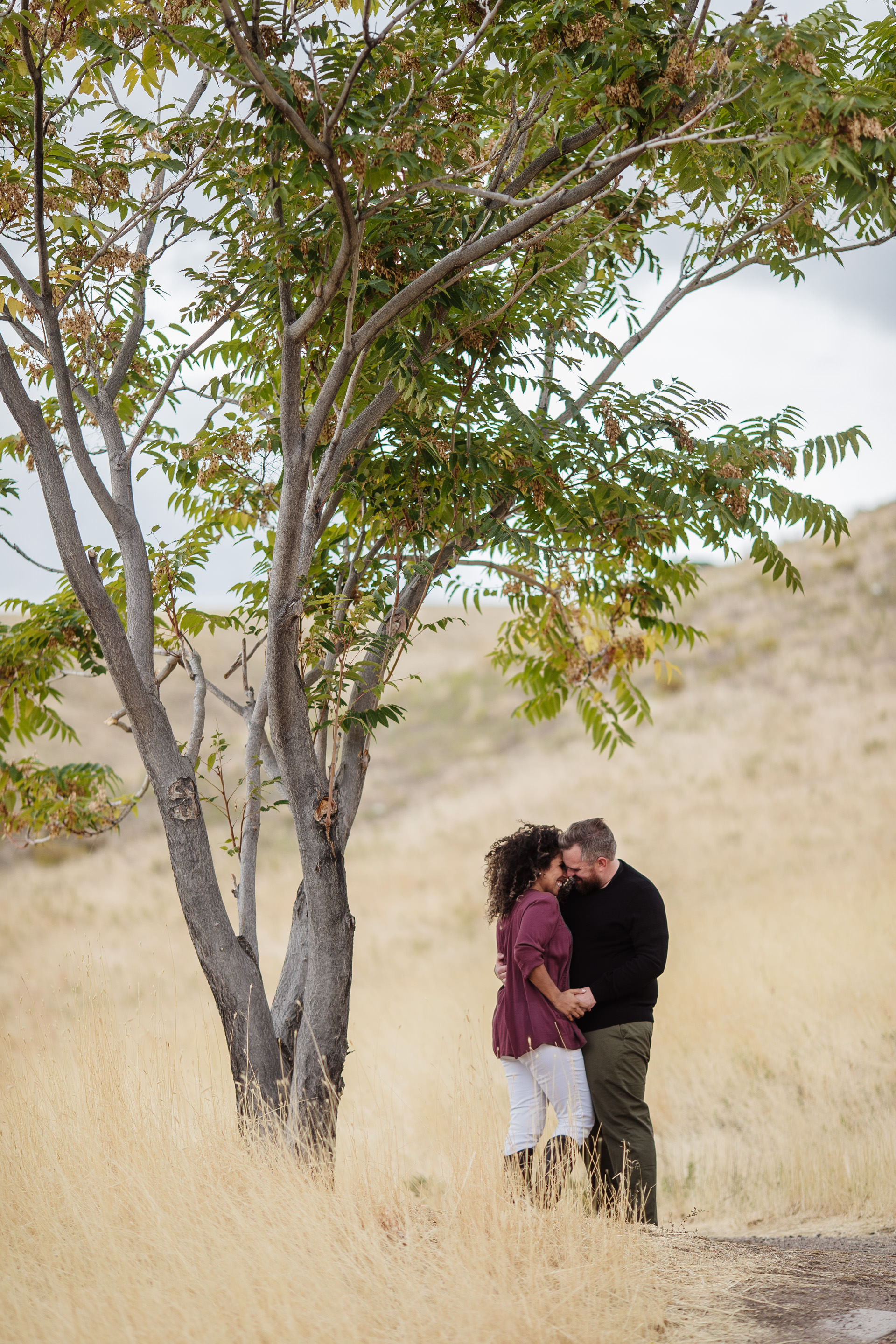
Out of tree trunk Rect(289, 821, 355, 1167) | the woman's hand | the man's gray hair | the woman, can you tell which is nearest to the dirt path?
the woman

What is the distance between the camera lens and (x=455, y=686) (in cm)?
4641

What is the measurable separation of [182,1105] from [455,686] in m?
41.7

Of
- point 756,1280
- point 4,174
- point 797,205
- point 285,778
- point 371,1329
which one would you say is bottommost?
point 756,1280

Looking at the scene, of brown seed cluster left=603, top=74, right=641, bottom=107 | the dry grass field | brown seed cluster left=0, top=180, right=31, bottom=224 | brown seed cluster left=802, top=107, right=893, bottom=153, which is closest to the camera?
brown seed cluster left=802, top=107, right=893, bottom=153

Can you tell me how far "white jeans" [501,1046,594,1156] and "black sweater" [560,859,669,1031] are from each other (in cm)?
22

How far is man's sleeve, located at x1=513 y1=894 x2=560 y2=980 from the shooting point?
441cm

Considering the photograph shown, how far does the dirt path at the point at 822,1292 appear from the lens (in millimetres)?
3607

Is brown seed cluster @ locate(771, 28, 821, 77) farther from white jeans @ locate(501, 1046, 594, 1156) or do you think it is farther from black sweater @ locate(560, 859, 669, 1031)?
white jeans @ locate(501, 1046, 594, 1156)

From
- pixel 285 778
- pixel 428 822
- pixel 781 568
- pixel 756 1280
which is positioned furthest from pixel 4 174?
pixel 428 822

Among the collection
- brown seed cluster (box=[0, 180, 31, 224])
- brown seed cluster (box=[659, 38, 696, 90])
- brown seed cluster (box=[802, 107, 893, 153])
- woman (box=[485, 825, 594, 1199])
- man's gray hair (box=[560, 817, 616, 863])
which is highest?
brown seed cluster (box=[0, 180, 31, 224])

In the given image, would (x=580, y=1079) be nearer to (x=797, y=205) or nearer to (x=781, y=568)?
(x=781, y=568)

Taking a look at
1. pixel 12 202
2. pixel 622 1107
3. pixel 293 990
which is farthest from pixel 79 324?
pixel 622 1107

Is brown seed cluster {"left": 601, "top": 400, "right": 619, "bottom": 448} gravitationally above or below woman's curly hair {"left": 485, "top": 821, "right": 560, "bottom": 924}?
above

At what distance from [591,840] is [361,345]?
2.48 meters
